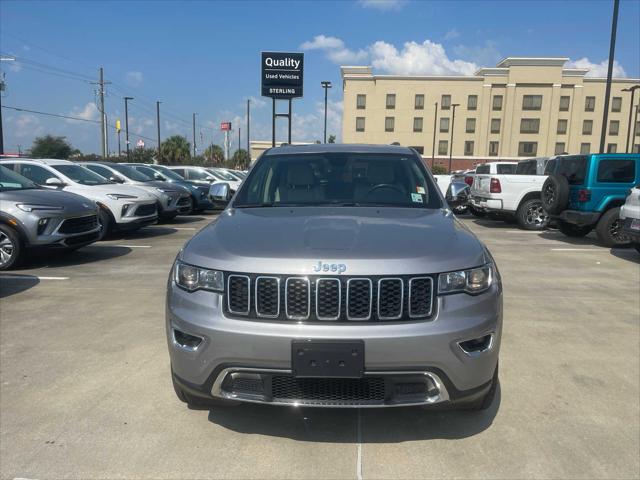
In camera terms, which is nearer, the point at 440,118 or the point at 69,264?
the point at 69,264

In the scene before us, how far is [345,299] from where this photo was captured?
8.14 feet

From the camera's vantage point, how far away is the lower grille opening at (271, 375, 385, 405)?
2.51 m

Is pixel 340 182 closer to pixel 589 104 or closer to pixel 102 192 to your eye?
pixel 102 192

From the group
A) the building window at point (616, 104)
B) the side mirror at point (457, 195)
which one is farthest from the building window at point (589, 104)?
the side mirror at point (457, 195)

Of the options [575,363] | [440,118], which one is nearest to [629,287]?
[575,363]

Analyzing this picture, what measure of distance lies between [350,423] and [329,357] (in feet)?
2.74

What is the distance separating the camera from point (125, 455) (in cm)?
273

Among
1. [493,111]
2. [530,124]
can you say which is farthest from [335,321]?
[530,124]

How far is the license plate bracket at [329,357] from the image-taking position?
2.40 metres

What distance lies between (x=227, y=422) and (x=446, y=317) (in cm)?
150

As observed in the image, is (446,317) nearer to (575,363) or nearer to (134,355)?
(575,363)

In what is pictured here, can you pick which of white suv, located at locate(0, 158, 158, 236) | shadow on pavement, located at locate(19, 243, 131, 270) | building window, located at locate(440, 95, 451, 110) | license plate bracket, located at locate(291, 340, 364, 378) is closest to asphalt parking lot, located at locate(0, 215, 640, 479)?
license plate bracket, located at locate(291, 340, 364, 378)

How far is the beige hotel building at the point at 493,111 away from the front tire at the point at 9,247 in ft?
191

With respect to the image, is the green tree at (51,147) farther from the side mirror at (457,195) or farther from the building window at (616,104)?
the building window at (616,104)
